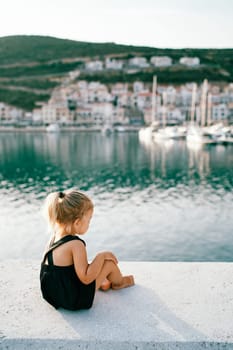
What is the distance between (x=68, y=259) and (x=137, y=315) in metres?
0.46

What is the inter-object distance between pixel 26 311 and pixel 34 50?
117309 mm

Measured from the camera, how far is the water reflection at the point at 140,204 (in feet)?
26.8

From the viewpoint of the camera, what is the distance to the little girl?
7.81 feet

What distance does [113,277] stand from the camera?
263 cm

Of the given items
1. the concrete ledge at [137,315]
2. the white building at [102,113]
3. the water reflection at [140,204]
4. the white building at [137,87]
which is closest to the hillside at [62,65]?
the white building at [137,87]

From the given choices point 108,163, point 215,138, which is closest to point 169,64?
point 215,138

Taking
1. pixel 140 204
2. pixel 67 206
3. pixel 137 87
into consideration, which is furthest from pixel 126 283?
pixel 137 87

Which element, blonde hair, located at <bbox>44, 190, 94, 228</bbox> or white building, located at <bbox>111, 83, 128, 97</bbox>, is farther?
white building, located at <bbox>111, 83, 128, 97</bbox>

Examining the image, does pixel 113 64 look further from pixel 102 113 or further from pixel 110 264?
pixel 110 264

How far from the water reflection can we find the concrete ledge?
15.7ft

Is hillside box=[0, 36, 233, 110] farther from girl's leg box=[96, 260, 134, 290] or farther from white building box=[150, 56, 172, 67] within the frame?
girl's leg box=[96, 260, 134, 290]

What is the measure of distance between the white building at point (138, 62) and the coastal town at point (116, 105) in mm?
4952

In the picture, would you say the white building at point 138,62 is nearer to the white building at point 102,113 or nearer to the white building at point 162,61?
the white building at point 162,61

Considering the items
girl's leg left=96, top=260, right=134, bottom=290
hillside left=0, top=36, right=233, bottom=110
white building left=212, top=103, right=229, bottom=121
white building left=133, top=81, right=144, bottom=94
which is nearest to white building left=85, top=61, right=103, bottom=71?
hillside left=0, top=36, right=233, bottom=110
